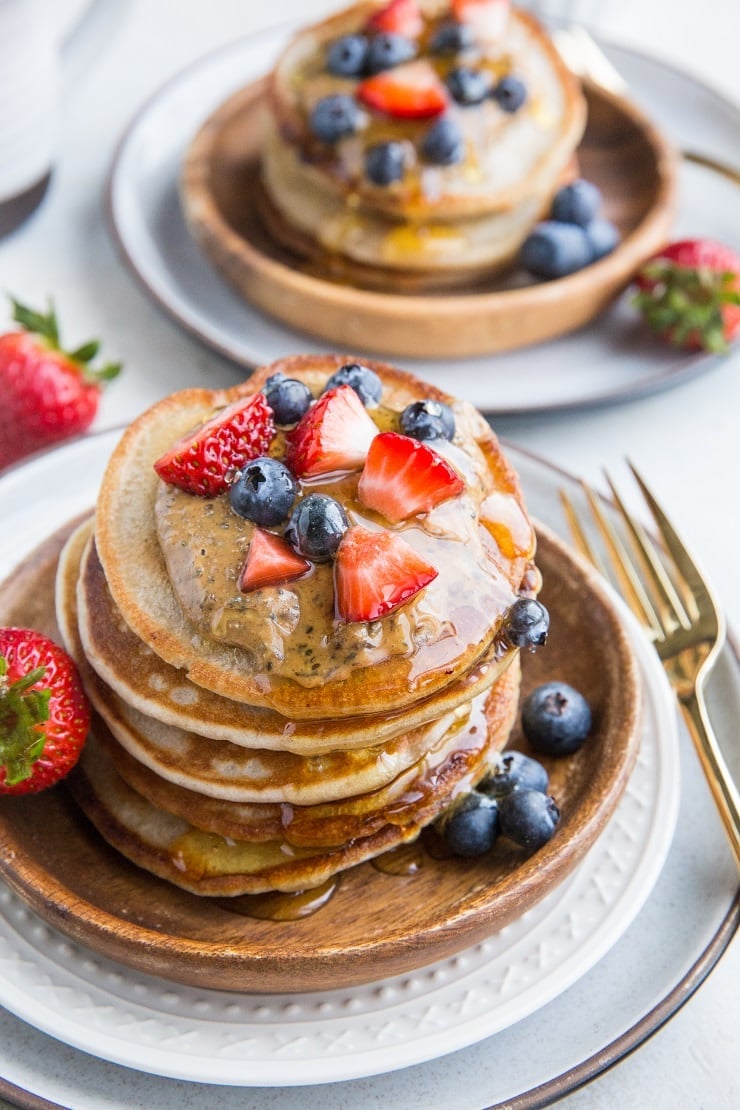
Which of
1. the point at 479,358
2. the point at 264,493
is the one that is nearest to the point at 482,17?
the point at 479,358

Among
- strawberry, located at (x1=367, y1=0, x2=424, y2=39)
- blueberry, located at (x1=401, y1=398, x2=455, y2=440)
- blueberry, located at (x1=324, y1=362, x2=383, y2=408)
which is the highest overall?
strawberry, located at (x1=367, y1=0, x2=424, y2=39)

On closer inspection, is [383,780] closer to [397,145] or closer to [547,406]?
[547,406]

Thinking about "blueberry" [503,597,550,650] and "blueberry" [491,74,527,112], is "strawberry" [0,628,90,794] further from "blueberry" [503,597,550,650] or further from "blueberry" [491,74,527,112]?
"blueberry" [491,74,527,112]

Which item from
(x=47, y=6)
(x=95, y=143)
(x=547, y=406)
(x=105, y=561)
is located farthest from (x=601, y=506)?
(x=95, y=143)

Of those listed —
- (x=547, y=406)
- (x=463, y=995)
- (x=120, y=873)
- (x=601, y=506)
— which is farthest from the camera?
(x=547, y=406)

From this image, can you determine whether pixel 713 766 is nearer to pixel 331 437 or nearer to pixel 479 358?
pixel 331 437

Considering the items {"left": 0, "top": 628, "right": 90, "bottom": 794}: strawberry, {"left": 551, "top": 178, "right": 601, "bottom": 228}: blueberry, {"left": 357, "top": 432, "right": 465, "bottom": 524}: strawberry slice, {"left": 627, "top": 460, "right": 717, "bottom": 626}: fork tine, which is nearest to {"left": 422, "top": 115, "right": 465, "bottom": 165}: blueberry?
{"left": 551, "top": 178, "right": 601, "bottom": 228}: blueberry
